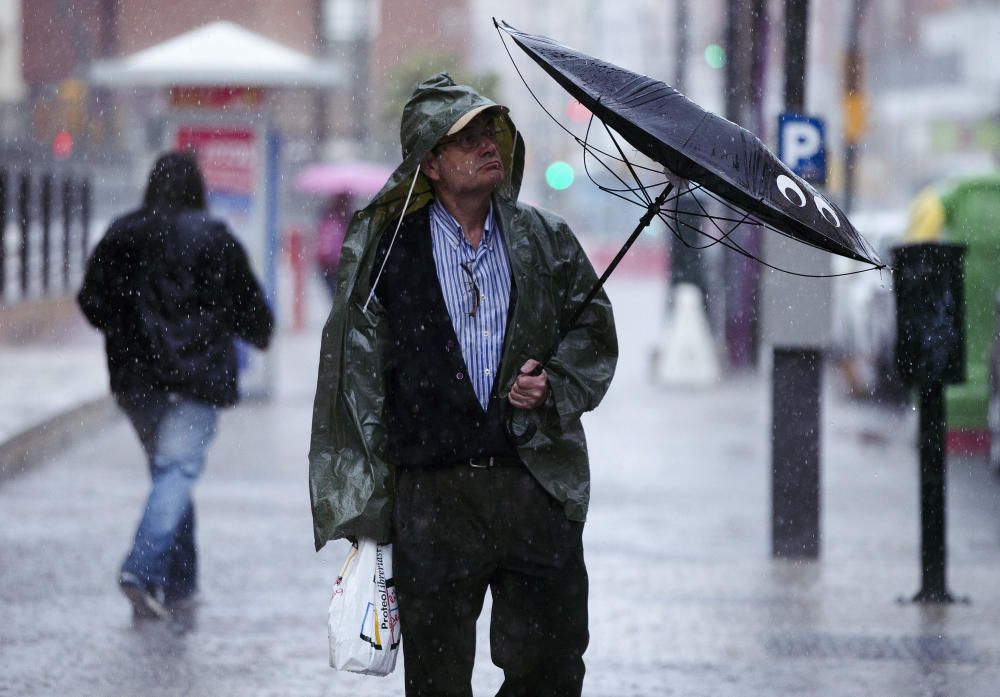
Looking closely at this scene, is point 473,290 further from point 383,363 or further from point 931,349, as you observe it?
point 931,349

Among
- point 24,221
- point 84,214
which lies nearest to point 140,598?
point 24,221

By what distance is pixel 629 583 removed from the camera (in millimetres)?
8180

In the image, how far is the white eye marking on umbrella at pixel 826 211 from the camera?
4457mm

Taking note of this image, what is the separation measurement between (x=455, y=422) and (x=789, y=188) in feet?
3.28

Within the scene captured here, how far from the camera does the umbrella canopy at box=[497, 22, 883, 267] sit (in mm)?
4312

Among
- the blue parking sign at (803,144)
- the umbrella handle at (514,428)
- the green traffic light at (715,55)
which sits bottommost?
the umbrella handle at (514,428)

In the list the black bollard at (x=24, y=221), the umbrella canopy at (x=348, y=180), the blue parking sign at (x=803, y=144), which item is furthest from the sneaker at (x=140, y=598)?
the umbrella canopy at (x=348, y=180)

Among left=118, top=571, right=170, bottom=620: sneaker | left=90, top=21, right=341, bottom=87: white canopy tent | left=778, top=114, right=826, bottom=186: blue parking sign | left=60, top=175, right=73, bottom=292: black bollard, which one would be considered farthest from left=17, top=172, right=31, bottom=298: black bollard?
left=118, top=571, right=170, bottom=620: sneaker

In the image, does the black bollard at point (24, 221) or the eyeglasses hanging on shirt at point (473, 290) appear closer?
the eyeglasses hanging on shirt at point (473, 290)

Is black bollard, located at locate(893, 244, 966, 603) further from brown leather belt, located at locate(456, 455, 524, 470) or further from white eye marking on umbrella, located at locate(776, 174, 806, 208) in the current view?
brown leather belt, located at locate(456, 455, 524, 470)

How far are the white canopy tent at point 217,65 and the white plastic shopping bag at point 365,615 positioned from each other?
36.6ft

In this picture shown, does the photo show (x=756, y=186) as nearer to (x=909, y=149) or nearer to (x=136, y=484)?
(x=136, y=484)

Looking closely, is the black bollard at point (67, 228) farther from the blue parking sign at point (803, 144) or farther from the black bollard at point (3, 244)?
the blue parking sign at point (803, 144)

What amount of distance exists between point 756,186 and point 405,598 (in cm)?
132
